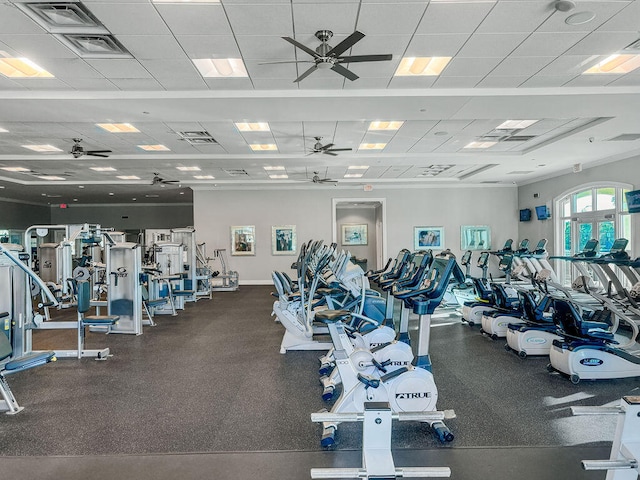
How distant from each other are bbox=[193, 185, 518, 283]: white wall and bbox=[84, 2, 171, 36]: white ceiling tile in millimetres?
10072

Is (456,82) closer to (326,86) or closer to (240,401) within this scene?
(326,86)

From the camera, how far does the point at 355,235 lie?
17.7m

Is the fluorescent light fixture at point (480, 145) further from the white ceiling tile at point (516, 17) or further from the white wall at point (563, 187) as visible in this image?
the white ceiling tile at point (516, 17)

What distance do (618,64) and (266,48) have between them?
13.4 ft

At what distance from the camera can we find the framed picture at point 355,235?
1764cm

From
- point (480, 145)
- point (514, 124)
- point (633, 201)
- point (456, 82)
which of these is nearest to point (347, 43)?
point (456, 82)

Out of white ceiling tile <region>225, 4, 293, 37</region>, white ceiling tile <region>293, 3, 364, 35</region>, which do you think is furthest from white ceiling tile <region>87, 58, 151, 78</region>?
white ceiling tile <region>293, 3, 364, 35</region>

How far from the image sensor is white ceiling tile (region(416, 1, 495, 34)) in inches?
142

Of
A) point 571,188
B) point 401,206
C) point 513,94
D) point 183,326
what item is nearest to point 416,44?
point 513,94

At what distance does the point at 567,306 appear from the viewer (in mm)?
4414

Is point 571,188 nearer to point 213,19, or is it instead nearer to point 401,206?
point 401,206

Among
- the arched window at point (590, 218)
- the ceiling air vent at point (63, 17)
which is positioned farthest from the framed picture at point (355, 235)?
the ceiling air vent at point (63, 17)

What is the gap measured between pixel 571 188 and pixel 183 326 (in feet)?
34.5

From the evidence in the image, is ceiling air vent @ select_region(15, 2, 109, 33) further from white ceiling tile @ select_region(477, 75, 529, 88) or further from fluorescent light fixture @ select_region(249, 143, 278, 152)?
fluorescent light fixture @ select_region(249, 143, 278, 152)
